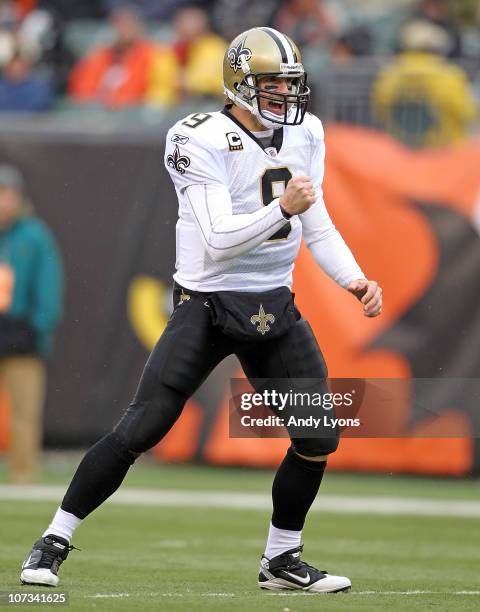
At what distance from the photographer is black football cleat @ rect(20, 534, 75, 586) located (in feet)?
17.6

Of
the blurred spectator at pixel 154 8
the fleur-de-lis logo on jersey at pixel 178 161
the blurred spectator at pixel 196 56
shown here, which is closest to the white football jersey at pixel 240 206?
the fleur-de-lis logo on jersey at pixel 178 161

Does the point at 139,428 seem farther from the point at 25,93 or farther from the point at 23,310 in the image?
the point at 25,93

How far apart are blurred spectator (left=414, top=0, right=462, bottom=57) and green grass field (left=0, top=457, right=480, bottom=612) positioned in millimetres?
3627

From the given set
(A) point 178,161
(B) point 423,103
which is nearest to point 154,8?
(B) point 423,103

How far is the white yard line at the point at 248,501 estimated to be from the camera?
358 inches

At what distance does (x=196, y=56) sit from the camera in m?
12.4

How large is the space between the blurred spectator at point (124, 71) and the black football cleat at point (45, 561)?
715 centimetres

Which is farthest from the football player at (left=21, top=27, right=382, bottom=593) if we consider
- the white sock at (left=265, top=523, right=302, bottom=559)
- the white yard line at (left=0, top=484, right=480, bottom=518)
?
the white yard line at (left=0, top=484, right=480, bottom=518)

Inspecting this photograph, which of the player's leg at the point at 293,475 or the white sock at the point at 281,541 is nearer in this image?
the player's leg at the point at 293,475

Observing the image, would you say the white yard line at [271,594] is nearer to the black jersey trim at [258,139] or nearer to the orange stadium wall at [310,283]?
the black jersey trim at [258,139]

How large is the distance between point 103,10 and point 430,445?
616 centimetres

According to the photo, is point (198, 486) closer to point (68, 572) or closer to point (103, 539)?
point (103, 539)

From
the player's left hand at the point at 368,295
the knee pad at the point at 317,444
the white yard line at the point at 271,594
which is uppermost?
the player's left hand at the point at 368,295

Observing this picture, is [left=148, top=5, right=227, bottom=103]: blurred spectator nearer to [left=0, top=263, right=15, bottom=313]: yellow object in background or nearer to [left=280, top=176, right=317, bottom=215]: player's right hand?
[left=0, top=263, right=15, bottom=313]: yellow object in background
